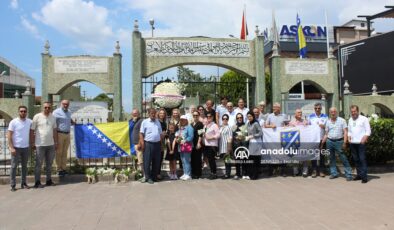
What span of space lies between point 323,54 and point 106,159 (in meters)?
46.5

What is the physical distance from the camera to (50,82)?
13.2 metres

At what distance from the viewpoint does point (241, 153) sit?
8875 mm

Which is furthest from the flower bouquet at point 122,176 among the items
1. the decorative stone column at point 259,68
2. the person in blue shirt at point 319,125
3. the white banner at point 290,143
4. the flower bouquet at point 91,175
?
the decorative stone column at point 259,68

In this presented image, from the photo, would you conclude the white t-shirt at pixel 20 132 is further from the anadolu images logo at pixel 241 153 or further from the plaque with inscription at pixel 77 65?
the plaque with inscription at pixel 77 65

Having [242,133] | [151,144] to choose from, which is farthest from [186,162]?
[242,133]

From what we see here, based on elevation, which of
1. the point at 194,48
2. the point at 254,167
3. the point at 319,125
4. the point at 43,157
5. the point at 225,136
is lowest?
the point at 254,167

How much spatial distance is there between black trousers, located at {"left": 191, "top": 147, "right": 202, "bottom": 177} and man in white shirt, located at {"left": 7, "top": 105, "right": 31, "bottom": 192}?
373 cm

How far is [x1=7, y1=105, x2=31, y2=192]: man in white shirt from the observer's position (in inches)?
305

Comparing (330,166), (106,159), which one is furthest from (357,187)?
(106,159)

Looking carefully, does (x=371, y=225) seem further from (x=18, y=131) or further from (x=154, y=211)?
(x=18, y=131)

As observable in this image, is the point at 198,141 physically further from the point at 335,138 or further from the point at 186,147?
the point at 335,138

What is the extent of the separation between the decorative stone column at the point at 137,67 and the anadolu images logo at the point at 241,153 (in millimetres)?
5734

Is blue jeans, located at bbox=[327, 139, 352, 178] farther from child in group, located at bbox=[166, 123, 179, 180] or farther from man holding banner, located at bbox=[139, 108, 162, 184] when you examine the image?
man holding banner, located at bbox=[139, 108, 162, 184]

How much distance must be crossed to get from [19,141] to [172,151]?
3354 mm
